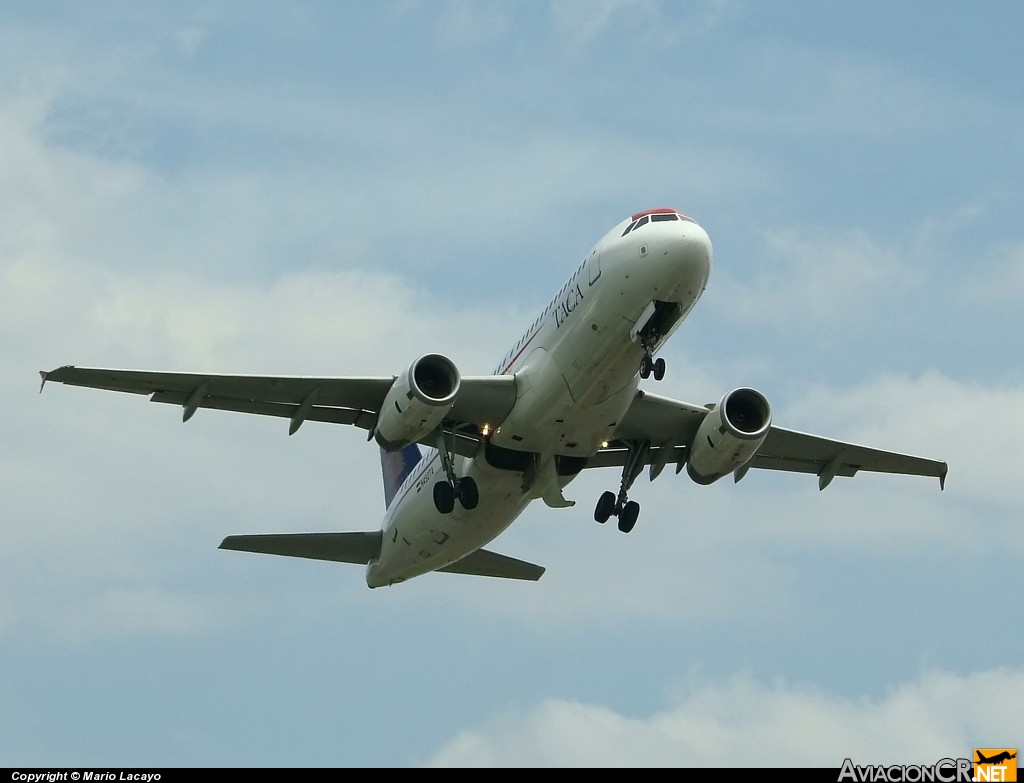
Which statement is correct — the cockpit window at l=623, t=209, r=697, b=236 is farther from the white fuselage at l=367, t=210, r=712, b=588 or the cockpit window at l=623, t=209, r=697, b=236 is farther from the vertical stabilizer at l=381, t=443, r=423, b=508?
the vertical stabilizer at l=381, t=443, r=423, b=508

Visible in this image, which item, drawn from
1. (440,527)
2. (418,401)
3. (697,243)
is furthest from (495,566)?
(697,243)

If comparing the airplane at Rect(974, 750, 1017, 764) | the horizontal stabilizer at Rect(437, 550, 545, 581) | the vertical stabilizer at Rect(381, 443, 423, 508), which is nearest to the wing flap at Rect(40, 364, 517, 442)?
the vertical stabilizer at Rect(381, 443, 423, 508)

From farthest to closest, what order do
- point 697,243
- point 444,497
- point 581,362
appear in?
point 444,497 → point 581,362 → point 697,243

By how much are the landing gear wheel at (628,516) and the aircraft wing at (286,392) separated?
380cm

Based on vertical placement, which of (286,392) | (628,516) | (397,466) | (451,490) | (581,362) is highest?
(397,466)

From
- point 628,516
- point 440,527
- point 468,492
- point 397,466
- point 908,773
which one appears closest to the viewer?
point 908,773

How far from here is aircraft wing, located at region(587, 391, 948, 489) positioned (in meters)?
37.8

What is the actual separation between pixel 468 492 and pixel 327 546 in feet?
23.5

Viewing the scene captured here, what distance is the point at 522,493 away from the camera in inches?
1473

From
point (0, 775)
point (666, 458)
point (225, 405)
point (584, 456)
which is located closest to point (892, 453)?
point (666, 458)

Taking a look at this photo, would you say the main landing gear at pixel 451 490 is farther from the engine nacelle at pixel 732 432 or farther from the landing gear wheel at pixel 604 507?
the engine nacelle at pixel 732 432

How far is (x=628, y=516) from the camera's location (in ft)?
124

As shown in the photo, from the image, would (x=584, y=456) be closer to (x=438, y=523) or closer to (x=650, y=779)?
(x=438, y=523)

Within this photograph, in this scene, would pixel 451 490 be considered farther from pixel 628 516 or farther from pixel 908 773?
pixel 908 773
